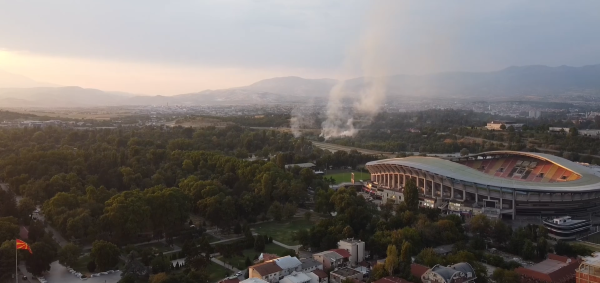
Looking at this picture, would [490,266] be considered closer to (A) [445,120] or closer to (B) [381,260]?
(B) [381,260]

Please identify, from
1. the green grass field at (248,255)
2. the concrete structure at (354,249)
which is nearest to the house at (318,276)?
the concrete structure at (354,249)

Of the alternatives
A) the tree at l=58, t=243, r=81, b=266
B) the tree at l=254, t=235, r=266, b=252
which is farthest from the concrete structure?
the tree at l=58, t=243, r=81, b=266

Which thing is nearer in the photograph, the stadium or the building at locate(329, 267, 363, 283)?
the building at locate(329, 267, 363, 283)

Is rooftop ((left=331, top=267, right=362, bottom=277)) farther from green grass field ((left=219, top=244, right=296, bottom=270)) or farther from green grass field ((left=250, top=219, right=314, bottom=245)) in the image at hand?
green grass field ((left=250, top=219, right=314, bottom=245))

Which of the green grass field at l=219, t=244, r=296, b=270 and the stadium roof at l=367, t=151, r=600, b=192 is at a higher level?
the stadium roof at l=367, t=151, r=600, b=192

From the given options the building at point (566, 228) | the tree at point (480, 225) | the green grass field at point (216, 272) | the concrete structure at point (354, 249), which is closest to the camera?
the green grass field at point (216, 272)

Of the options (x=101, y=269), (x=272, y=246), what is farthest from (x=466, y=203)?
(x=101, y=269)

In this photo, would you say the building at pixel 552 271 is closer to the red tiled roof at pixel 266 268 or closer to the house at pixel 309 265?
the house at pixel 309 265
